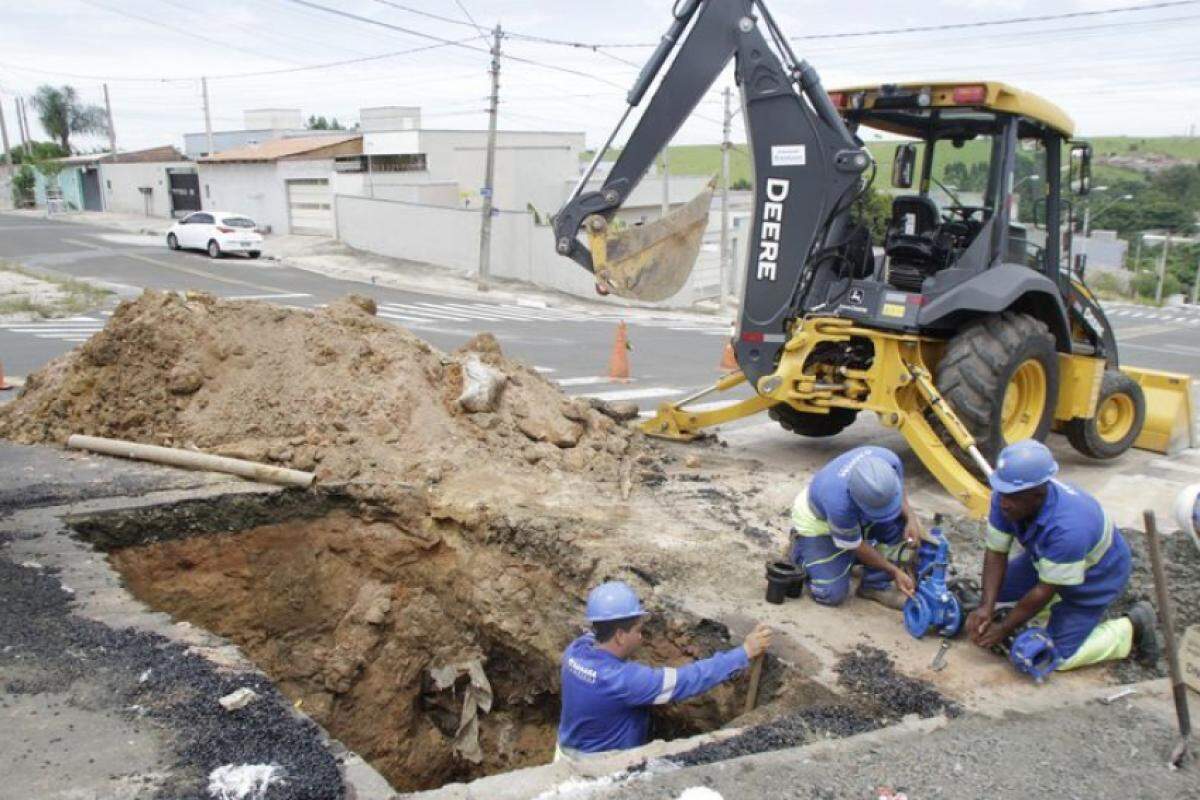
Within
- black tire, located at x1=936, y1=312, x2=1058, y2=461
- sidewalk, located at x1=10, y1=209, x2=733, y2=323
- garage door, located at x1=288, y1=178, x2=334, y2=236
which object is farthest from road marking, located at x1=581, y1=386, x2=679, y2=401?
garage door, located at x1=288, y1=178, x2=334, y2=236

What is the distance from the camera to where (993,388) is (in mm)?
6914

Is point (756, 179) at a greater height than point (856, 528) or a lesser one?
greater

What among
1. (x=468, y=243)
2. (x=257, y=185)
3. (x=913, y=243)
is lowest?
(x=468, y=243)

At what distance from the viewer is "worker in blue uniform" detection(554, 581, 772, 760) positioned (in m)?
4.15

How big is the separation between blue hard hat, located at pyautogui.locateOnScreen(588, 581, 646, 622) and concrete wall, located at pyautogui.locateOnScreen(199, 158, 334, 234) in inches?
1317

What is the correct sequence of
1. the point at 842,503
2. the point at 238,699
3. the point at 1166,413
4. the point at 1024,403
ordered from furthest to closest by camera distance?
the point at 1166,413
the point at 1024,403
the point at 842,503
the point at 238,699

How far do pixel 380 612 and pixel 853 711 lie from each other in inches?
133

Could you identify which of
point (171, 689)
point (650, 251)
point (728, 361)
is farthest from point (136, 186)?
point (171, 689)

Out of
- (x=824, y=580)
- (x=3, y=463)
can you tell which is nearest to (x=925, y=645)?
(x=824, y=580)

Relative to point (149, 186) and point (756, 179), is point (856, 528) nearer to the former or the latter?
point (756, 179)

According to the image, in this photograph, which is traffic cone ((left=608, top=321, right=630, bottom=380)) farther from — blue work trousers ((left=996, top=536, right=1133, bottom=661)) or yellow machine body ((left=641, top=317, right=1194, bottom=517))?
blue work trousers ((left=996, top=536, right=1133, bottom=661))

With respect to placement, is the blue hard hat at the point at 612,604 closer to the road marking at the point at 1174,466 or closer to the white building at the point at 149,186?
the road marking at the point at 1174,466

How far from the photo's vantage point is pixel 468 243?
103ft

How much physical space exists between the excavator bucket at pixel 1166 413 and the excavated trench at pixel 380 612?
6740 mm
